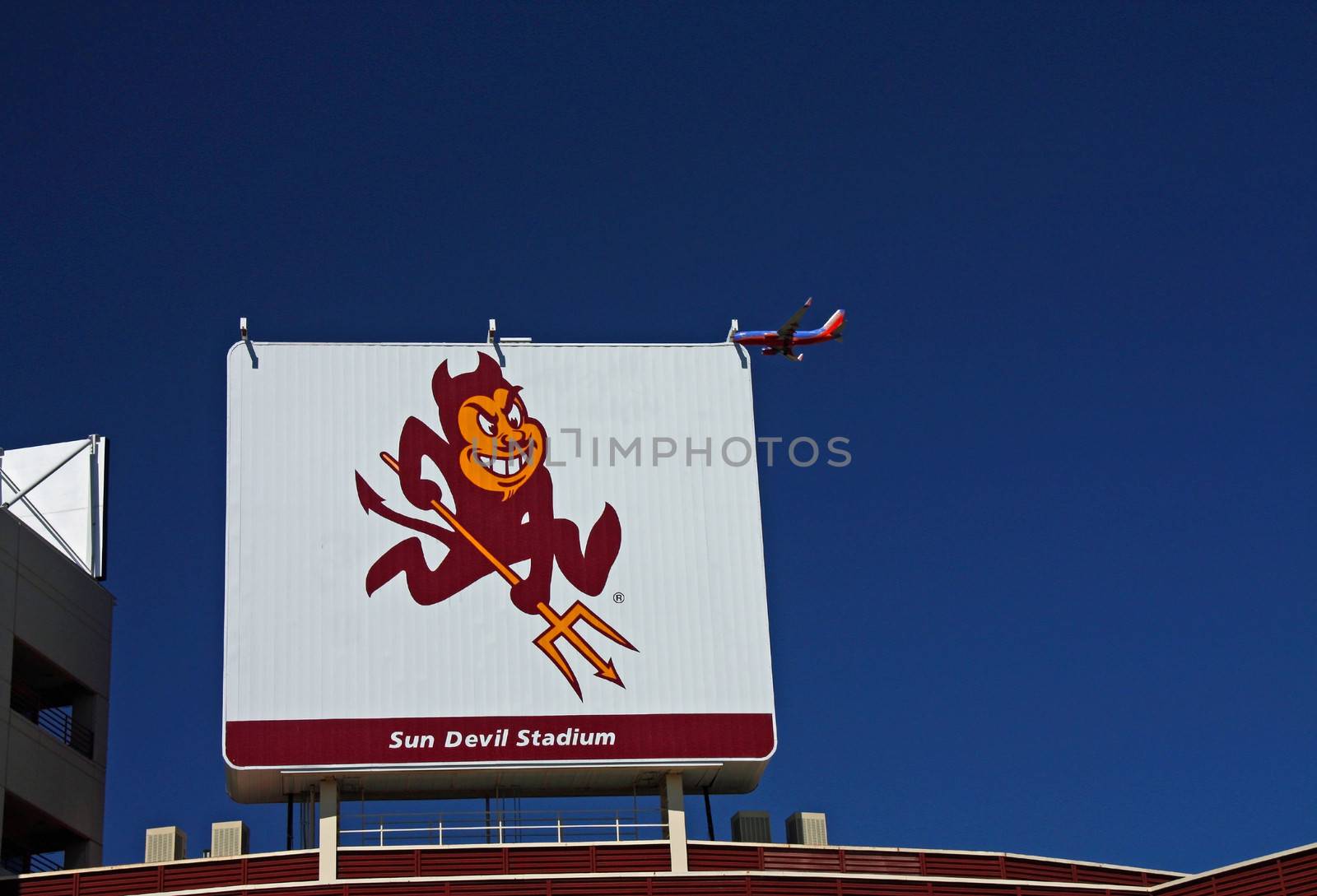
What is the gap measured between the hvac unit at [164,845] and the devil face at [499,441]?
13439mm

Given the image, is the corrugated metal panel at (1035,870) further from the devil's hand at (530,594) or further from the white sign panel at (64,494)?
the white sign panel at (64,494)

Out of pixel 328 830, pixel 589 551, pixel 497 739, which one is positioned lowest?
pixel 328 830

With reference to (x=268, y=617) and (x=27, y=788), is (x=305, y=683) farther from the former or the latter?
(x=27, y=788)

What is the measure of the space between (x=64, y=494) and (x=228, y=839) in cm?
1582

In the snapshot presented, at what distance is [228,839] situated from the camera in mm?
60000

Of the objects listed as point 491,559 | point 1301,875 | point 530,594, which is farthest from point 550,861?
point 1301,875

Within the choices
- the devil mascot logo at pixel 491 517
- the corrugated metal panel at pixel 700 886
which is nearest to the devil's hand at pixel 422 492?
the devil mascot logo at pixel 491 517

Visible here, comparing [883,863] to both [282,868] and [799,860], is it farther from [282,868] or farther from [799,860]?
[282,868]

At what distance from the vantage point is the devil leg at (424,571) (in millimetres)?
60750

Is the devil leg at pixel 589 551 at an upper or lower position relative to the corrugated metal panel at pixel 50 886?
upper

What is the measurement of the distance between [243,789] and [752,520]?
669 inches

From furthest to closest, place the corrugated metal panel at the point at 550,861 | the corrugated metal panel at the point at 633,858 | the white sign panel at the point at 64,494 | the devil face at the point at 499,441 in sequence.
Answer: the white sign panel at the point at 64,494 < the devil face at the point at 499,441 < the corrugated metal panel at the point at 633,858 < the corrugated metal panel at the point at 550,861

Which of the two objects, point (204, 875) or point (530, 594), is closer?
point (204, 875)

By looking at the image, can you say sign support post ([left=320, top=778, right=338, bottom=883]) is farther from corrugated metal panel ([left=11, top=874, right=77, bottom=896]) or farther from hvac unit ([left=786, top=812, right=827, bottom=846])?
hvac unit ([left=786, top=812, right=827, bottom=846])
